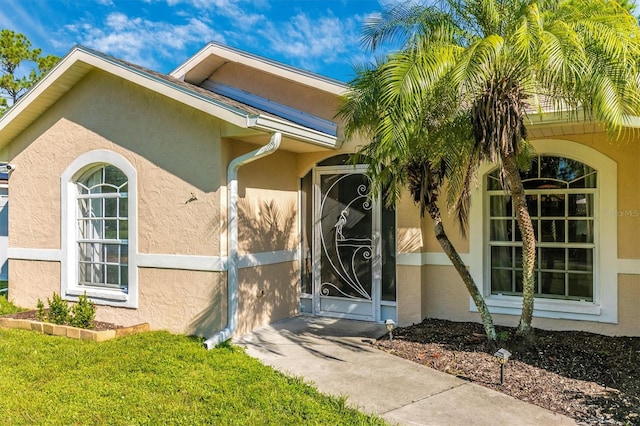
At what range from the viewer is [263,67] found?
395 inches

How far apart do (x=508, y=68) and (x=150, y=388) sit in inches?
233

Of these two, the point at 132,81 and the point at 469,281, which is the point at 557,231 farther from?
the point at 132,81

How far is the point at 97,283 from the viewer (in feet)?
31.7

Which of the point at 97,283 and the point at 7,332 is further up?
the point at 97,283

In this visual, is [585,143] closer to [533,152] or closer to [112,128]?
[533,152]

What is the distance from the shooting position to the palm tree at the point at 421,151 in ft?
21.0

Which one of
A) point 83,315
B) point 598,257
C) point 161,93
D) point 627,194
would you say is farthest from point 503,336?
point 83,315

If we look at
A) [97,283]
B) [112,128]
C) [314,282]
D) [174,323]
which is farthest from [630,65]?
[97,283]

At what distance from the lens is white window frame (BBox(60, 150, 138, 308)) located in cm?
874

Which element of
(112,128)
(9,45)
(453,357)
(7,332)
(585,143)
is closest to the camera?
(453,357)

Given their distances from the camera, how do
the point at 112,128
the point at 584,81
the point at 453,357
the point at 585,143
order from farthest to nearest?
1. the point at 112,128
2. the point at 585,143
3. the point at 453,357
4. the point at 584,81

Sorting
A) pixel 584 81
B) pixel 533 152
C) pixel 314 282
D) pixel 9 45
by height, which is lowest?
pixel 314 282

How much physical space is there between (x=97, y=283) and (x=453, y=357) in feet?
23.3

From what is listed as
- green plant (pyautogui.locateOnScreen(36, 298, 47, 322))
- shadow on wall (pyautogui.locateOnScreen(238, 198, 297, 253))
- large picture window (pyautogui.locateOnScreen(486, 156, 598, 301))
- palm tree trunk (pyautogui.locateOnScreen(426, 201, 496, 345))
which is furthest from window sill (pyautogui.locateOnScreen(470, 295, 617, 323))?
green plant (pyautogui.locateOnScreen(36, 298, 47, 322))
